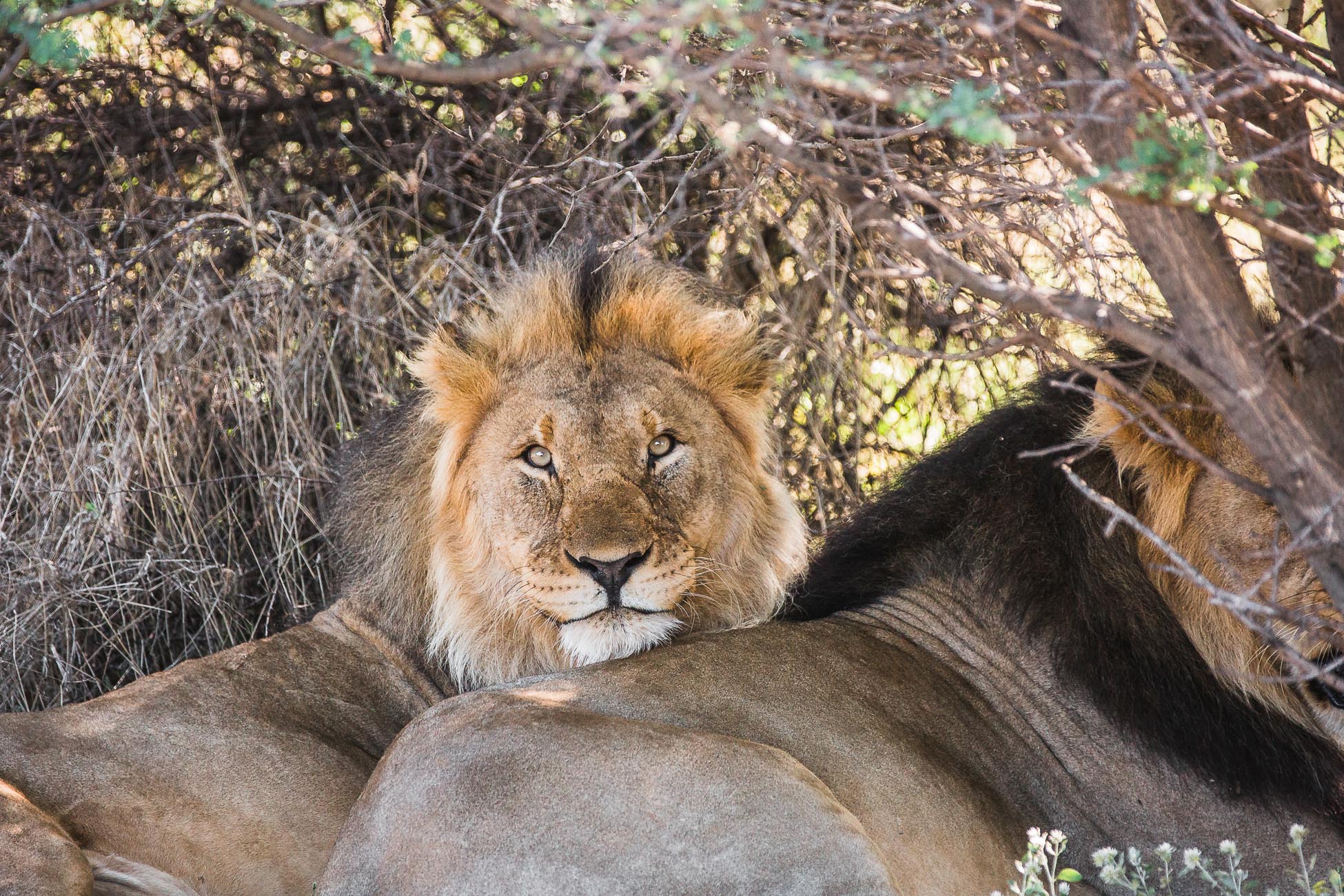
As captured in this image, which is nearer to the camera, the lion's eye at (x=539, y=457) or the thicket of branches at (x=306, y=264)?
the lion's eye at (x=539, y=457)

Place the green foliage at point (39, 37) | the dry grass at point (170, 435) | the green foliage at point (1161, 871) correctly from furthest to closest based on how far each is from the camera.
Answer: the dry grass at point (170, 435) < the green foliage at point (1161, 871) < the green foliage at point (39, 37)

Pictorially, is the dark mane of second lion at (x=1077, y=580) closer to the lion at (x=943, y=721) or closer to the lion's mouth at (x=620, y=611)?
the lion at (x=943, y=721)

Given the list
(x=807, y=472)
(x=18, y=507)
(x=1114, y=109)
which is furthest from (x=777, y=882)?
(x=18, y=507)

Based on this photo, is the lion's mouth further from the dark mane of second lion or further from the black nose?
the dark mane of second lion

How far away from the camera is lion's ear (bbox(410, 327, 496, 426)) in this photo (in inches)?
164

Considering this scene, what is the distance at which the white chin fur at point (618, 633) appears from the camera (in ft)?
12.9

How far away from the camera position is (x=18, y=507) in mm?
5387

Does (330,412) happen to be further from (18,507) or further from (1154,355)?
(1154,355)

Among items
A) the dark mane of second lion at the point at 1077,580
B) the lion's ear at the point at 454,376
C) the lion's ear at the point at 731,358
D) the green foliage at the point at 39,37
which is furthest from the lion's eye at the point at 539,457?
the green foliage at the point at 39,37

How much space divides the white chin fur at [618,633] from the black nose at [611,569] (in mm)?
79

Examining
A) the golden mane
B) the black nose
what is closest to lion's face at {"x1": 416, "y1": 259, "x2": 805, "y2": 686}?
the black nose

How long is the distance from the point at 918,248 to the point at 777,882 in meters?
1.32

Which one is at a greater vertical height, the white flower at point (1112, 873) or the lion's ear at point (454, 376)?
the lion's ear at point (454, 376)

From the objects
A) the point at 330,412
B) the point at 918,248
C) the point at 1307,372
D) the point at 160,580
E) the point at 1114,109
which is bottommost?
the point at 160,580
